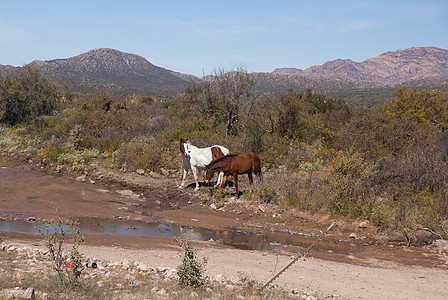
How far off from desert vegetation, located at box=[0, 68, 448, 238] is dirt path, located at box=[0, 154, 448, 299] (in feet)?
3.37

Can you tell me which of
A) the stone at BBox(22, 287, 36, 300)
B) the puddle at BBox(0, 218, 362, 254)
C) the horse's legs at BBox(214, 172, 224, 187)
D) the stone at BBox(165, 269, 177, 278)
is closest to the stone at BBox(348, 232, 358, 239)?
the puddle at BBox(0, 218, 362, 254)

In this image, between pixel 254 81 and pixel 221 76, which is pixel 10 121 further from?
pixel 254 81

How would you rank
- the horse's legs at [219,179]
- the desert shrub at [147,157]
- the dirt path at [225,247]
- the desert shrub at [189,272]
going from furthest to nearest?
Answer: the desert shrub at [147,157]
the horse's legs at [219,179]
the dirt path at [225,247]
the desert shrub at [189,272]

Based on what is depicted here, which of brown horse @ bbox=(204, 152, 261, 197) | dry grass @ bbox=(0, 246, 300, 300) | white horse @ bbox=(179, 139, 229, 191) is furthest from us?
white horse @ bbox=(179, 139, 229, 191)

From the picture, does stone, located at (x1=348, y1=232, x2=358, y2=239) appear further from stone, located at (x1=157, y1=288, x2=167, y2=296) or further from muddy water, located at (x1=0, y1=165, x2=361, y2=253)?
stone, located at (x1=157, y1=288, x2=167, y2=296)

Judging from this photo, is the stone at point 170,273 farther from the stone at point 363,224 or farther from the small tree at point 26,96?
the small tree at point 26,96

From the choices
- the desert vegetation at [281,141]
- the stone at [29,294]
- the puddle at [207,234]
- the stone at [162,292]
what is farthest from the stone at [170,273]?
the desert vegetation at [281,141]

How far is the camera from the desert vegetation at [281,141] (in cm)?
1313

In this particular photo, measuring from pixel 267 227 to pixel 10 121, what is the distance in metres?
26.9

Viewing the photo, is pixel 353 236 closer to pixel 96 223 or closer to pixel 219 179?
pixel 219 179

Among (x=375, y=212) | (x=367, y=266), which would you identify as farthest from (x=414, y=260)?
(x=375, y=212)

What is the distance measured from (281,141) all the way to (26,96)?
73.7 ft

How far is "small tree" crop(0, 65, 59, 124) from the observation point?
100ft

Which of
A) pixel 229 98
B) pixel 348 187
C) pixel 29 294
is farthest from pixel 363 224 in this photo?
pixel 229 98
